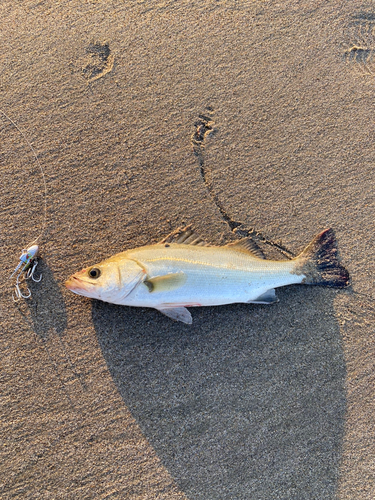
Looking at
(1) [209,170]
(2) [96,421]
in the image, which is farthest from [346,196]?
(2) [96,421]

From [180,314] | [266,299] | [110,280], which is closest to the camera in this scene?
[110,280]

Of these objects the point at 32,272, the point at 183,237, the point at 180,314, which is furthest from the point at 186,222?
the point at 32,272

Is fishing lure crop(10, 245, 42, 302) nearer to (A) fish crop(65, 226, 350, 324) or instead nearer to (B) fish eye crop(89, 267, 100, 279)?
(A) fish crop(65, 226, 350, 324)

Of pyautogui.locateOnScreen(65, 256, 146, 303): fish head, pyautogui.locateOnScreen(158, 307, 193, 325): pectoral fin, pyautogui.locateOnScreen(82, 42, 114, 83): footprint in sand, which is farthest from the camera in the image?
pyautogui.locateOnScreen(82, 42, 114, 83): footprint in sand

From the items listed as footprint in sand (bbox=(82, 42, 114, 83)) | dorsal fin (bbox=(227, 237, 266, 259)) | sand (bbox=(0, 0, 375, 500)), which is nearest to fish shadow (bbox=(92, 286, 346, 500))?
sand (bbox=(0, 0, 375, 500))

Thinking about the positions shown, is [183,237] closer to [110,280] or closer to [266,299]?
[110,280]

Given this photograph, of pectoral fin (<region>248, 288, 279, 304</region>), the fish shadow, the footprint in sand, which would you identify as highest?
the footprint in sand

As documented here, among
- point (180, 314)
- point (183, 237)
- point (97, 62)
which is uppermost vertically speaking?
point (97, 62)
